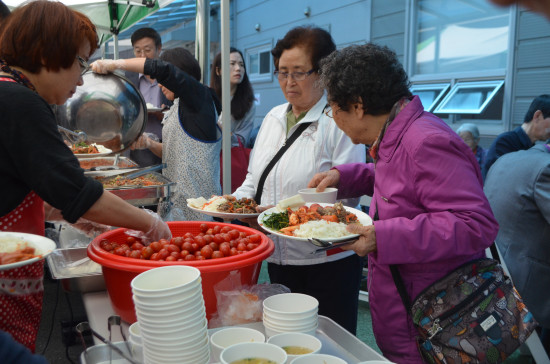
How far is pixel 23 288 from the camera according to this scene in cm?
131

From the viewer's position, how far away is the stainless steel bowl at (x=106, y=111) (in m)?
2.43

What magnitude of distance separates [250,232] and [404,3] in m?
5.70

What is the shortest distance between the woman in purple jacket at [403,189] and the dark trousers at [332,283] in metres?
0.37

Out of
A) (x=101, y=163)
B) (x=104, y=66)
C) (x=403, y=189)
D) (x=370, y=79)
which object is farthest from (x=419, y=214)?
(x=101, y=163)

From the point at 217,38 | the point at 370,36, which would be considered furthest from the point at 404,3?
the point at 217,38

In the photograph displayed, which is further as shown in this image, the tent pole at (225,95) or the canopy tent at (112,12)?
the canopy tent at (112,12)

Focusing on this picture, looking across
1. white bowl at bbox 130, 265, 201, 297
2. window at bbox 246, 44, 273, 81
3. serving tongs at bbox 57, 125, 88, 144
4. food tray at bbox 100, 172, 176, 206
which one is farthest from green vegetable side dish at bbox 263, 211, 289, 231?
window at bbox 246, 44, 273, 81

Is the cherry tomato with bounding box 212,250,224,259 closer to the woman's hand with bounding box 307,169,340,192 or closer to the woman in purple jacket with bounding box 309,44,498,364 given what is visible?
the woman in purple jacket with bounding box 309,44,498,364

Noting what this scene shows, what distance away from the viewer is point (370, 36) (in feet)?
23.0

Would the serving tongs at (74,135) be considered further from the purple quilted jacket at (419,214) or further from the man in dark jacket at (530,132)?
the man in dark jacket at (530,132)

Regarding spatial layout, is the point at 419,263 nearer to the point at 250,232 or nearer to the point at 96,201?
the point at 250,232

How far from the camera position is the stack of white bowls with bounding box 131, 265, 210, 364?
0.91m

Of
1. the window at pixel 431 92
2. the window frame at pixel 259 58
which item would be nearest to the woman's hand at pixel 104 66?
the window at pixel 431 92

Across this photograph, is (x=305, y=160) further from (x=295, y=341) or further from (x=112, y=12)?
(x=112, y=12)
